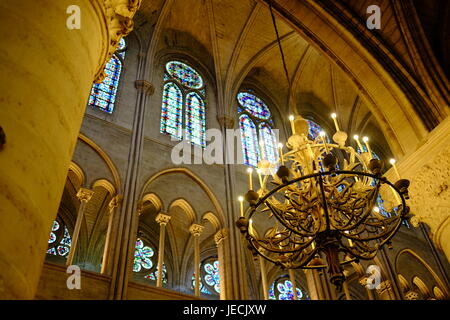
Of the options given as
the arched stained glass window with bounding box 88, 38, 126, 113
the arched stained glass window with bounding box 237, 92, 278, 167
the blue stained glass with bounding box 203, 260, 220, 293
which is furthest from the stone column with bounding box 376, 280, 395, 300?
the arched stained glass window with bounding box 88, 38, 126, 113

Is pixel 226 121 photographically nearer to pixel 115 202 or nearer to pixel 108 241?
pixel 115 202

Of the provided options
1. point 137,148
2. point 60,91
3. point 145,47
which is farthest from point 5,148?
point 145,47

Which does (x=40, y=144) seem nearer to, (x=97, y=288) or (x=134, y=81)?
(x=97, y=288)

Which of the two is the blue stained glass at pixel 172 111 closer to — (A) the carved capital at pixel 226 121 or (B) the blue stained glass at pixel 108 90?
(A) the carved capital at pixel 226 121

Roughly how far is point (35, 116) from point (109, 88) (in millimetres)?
10004

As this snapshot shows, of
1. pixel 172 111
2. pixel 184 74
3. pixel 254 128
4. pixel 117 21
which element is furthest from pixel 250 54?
pixel 117 21

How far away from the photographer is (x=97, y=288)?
7434mm

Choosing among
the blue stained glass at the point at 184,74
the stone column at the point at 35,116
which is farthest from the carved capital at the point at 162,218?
the stone column at the point at 35,116

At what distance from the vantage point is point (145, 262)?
11.7 metres

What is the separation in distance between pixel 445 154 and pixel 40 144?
582 centimetres

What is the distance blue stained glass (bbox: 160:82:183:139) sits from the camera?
11.9 metres
